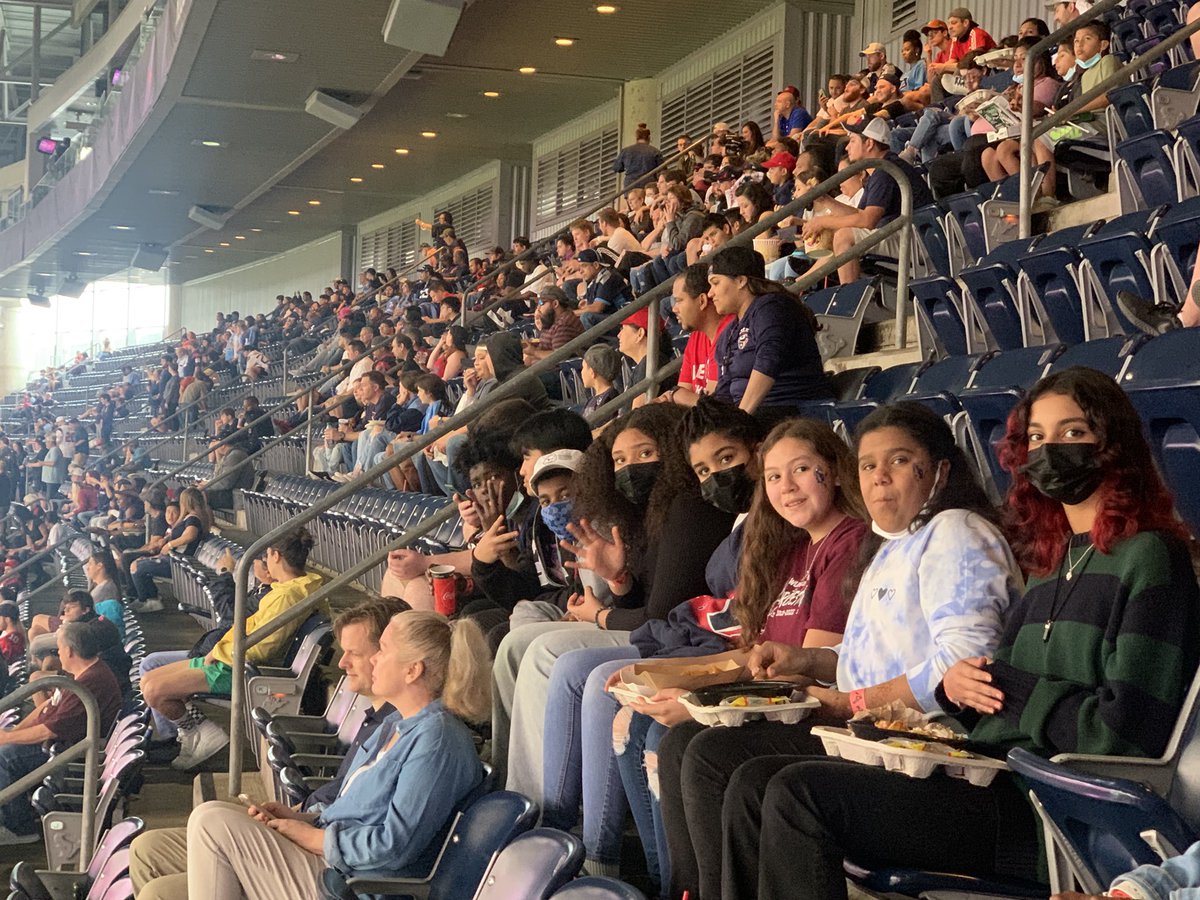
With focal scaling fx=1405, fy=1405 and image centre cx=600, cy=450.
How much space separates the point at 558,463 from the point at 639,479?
0.35m

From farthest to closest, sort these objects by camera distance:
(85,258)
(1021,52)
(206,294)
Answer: (206,294) → (85,258) → (1021,52)

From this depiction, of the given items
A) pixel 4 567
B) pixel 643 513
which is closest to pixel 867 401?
pixel 643 513

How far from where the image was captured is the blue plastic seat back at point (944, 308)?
4.82m

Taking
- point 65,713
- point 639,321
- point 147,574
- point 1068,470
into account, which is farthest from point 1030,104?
point 147,574

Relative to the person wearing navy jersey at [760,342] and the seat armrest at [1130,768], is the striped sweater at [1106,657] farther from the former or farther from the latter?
the person wearing navy jersey at [760,342]

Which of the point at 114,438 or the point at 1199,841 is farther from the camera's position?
the point at 114,438

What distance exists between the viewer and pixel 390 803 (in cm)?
316

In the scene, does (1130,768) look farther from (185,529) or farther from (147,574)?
(147,574)

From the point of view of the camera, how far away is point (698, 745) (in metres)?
2.39

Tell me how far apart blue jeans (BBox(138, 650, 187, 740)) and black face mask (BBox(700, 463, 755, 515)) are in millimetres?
3541

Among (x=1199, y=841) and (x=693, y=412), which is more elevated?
(x=693, y=412)

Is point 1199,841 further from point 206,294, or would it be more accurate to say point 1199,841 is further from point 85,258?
point 206,294

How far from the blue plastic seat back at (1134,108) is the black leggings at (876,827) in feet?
13.8

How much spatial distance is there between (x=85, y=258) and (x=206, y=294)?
6.10 m
